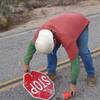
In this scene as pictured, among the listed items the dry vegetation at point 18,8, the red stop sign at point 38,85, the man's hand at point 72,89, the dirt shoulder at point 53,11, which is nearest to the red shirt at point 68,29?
the man's hand at point 72,89

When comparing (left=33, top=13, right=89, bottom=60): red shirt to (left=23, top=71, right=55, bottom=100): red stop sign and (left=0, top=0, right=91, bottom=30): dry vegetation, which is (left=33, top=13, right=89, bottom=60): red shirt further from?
(left=0, top=0, right=91, bottom=30): dry vegetation

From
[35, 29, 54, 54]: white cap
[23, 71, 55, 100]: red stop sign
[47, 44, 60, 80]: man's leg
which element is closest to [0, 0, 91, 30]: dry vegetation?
[47, 44, 60, 80]: man's leg

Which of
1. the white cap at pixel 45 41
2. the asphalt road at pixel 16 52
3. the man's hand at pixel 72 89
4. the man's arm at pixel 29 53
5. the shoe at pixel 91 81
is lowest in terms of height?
the asphalt road at pixel 16 52

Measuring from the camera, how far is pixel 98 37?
31.3 ft

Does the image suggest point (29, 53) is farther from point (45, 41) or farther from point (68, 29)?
point (68, 29)

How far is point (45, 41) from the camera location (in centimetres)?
542

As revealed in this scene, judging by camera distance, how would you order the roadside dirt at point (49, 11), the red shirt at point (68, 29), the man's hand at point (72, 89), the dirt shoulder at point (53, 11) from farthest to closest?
the roadside dirt at point (49, 11) → the dirt shoulder at point (53, 11) → the man's hand at point (72, 89) → the red shirt at point (68, 29)

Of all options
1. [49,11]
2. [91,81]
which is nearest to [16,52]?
[91,81]

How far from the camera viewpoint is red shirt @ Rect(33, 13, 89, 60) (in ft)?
18.3

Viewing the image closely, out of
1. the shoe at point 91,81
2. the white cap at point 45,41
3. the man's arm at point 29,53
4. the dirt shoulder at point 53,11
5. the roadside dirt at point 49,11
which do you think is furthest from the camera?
the roadside dirt at point 49,11

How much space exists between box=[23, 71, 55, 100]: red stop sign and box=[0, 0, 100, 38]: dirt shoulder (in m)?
5.45

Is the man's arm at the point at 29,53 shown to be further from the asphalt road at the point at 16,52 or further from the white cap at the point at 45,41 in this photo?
the asphalt road at the point at 16,52

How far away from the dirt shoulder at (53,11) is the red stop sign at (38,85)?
545 centimetres

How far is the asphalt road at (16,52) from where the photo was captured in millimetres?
7570
